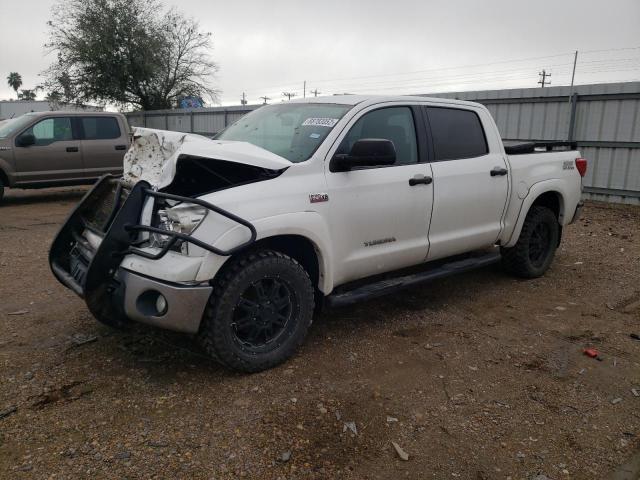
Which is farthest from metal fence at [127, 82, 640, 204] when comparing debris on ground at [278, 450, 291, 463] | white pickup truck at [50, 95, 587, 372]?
debris on ground at [278, 450, 291, 463]

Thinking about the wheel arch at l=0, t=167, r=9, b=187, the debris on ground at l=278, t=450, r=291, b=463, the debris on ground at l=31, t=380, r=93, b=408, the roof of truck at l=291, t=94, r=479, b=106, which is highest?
the roof of truck at l=291, t=94, r=479, b=106

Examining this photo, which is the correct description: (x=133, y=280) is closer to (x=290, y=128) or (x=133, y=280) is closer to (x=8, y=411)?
(x=8, y=411)

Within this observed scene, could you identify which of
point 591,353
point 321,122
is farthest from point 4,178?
point 591,353

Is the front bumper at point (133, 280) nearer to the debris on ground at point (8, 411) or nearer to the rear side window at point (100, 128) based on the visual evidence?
the debris on ground at point (8, 411)

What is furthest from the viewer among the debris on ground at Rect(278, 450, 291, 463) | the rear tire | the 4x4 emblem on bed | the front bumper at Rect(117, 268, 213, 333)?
the rear tire

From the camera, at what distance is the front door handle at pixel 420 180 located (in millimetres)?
4234

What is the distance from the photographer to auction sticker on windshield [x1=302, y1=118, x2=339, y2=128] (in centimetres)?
398

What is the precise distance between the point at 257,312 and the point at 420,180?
1720 millimetres

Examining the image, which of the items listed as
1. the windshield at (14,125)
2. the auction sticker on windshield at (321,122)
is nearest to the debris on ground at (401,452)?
the auction sticker on windshield at (321,122)

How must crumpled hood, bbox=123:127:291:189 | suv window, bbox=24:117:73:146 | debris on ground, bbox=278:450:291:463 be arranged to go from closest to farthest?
debris on ground, bbox=278:450:291:463 → crumpled hood, bbox=123:127:291:189 → suv window, bbox=24:117:73:146

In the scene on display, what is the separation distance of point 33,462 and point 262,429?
113 cm

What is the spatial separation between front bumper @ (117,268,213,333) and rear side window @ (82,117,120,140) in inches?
354

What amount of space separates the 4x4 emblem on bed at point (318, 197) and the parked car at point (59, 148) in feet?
29.3

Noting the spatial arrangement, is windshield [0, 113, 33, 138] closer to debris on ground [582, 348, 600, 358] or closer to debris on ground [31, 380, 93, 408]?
debris on ground [31, 380, 93, 408]
